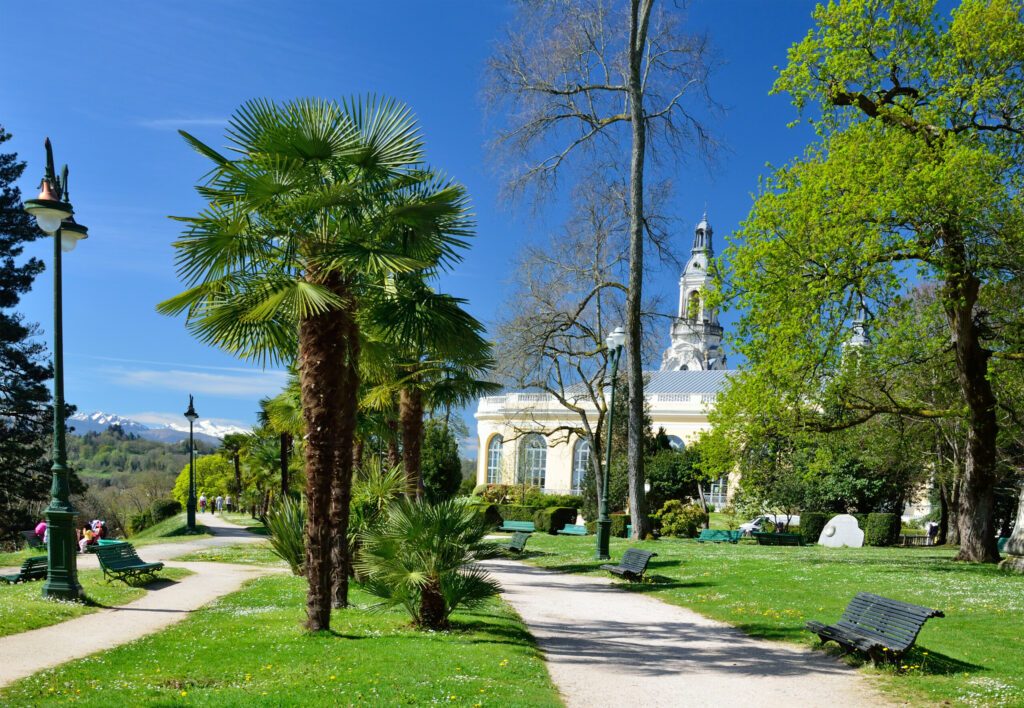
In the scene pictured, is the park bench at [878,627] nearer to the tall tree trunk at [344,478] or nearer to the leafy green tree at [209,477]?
the tall tree trunk at [344,478]

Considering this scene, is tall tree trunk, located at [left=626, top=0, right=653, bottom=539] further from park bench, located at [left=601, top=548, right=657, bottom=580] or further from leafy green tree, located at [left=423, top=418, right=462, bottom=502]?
leafy green tree, located at [left=423, top=418, right=462, bottom=502]

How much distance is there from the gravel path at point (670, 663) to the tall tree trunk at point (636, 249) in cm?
929

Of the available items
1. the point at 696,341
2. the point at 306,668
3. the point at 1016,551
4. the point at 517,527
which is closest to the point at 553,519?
the point at 517,527

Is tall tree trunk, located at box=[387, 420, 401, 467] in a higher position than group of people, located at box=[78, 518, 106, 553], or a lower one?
higher

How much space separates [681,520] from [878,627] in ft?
77.5

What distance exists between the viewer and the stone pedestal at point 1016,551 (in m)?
17.0

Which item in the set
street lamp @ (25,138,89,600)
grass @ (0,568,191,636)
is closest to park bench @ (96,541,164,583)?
grass @ (0,568,191,636)

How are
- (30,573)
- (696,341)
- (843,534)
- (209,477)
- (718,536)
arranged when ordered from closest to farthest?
1. (30,573)
2. (843,534)
3. (718,536)
4. (209,477)
5. (696,341)

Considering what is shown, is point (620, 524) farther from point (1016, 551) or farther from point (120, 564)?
point (120, 564)

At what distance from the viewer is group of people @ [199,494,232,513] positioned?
61066mm

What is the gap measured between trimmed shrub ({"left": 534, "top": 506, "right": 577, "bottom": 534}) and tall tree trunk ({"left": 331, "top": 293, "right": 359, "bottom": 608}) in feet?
80.7

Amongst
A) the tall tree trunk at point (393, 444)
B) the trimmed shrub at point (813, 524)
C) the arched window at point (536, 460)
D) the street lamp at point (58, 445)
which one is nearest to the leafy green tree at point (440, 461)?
the trimmed shrub at point (813, 524)

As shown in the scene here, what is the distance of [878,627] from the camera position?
31.2ft

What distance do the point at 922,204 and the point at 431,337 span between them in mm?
11038
